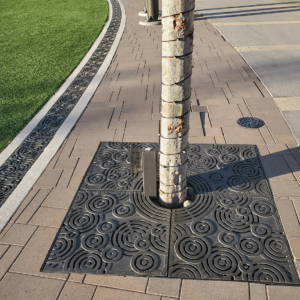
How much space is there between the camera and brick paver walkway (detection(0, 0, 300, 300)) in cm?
260

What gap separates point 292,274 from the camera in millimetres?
2689

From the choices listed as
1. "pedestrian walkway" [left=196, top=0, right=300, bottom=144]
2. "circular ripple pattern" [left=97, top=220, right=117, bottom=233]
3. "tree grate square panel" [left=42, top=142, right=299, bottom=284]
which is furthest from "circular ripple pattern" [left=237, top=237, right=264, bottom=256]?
"pedestrian walkway" [left=196, top=0, right=300, bottom=144]

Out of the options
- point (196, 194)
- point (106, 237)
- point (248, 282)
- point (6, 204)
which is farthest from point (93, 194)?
point (248, 282)

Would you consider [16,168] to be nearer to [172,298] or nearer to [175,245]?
[175,245]

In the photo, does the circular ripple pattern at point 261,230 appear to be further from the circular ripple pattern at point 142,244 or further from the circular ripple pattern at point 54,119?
the circular ripple pattern at point 54,119

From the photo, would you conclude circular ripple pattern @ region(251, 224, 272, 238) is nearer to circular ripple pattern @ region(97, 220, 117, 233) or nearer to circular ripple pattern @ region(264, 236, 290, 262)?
circular ripple pattern @ region(264, 236, 290, 262)

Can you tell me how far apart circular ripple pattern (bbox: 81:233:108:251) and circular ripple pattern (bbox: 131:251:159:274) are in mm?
355

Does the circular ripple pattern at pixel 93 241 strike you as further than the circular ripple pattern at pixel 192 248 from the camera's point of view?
Yes

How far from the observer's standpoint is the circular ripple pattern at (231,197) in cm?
345

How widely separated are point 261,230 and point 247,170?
99 centimetres

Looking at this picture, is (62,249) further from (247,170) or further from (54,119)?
(54,119)

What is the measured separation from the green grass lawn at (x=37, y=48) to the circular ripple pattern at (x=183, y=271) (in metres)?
3.14

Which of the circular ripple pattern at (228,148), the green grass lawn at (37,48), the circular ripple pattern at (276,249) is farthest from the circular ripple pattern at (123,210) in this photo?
the green grass lawn at (37,48)

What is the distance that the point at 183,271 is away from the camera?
274cm
